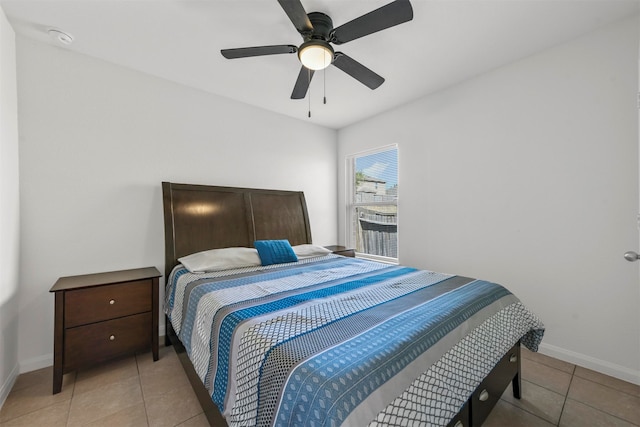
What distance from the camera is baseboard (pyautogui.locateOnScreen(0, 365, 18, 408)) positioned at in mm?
1714

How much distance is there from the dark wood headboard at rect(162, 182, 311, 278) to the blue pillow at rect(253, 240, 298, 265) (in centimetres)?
49

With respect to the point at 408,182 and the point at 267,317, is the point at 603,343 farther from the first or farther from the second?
the point at 267,317

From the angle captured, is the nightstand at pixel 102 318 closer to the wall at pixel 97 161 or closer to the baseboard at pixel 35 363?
the wall at pixel 97 161

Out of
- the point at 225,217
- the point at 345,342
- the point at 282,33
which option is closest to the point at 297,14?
the point at 282,33

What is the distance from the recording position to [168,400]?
1744mm

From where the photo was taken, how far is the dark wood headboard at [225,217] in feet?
8.63

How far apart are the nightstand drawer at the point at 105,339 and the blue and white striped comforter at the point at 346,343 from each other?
465mm

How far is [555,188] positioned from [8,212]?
4.12m

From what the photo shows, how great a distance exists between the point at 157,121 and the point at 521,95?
3.45 meters

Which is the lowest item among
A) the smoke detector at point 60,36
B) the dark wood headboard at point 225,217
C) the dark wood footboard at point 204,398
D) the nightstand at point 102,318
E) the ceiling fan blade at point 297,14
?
the dark wood footboard at point 204,398

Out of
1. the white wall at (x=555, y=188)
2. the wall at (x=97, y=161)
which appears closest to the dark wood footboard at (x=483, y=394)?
the white wall at (x=555, y=188)

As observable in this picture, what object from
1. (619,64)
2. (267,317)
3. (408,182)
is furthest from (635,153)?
(267,317)

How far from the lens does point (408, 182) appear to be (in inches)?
131

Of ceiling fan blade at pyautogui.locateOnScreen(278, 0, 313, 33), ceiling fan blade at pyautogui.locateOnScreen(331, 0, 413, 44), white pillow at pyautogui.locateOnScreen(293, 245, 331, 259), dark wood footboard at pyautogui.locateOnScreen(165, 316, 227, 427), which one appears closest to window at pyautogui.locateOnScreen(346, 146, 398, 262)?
white pillow at pyautogui.locateOnScreen(293, 245, 331, 259)
